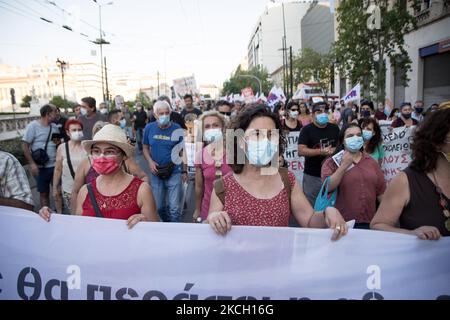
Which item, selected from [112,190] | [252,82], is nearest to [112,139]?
[112,190]

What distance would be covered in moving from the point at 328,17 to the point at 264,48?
52.4 metres

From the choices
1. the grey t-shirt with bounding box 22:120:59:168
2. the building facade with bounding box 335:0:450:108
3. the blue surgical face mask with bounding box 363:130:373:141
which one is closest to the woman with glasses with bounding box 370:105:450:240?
the blue surgical face mask with bounding box 363:130:373:141

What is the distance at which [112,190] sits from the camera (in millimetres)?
2670

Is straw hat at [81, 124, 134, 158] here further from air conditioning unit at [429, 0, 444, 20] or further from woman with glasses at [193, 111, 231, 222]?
air conditioning unit at [429, 0, 444, 20]

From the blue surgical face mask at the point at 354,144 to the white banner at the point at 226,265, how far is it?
1.51 metres

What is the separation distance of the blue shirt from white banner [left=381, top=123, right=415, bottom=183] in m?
2.91

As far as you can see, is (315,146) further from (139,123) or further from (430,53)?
(430,53)

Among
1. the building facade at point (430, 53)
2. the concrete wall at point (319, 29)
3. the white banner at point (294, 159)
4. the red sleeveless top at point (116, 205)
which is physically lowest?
the white banner at point (294, 159)

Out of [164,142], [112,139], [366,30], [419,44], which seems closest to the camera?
[112,139]

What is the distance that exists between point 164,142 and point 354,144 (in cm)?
275

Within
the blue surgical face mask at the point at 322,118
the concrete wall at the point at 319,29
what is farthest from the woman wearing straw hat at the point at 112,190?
the concrete wall at the point at 319,29

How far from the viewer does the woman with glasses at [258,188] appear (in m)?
2.28

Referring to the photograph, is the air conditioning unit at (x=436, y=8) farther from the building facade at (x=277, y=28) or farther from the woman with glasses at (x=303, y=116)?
the building facade at (x=277, y=28)
